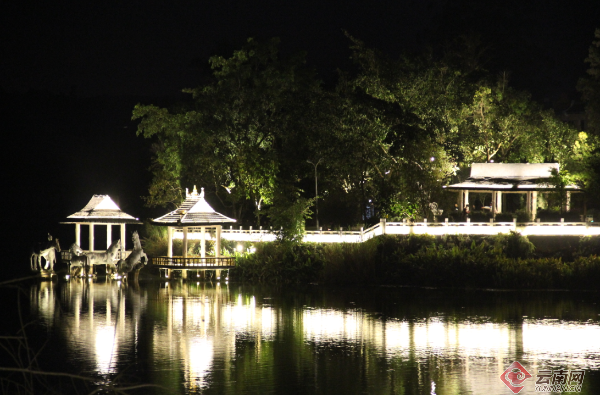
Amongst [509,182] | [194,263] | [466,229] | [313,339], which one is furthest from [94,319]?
[509,182]

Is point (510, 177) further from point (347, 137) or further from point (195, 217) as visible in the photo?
point (195, 217)

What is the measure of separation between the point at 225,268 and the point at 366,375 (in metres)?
18.2

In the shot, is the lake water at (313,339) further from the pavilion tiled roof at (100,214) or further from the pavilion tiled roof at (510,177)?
the pavilion tiled roof at (510,177)

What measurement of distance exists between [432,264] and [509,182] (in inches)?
385

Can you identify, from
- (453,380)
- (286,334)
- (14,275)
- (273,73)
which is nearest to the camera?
(453,380)

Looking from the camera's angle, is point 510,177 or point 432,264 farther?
point 510,177

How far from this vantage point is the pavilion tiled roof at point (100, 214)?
3381cm

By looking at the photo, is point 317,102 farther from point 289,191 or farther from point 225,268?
point 225,268

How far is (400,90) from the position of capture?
125ft

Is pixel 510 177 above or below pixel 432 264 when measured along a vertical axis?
above

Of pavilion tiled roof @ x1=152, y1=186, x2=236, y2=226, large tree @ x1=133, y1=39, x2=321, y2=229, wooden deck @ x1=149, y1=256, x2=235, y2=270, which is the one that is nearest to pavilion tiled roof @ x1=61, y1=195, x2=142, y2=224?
pavilion tiled roof @ x1=152, y1=186, x2=236, y2=226

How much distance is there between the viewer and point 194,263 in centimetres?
3231

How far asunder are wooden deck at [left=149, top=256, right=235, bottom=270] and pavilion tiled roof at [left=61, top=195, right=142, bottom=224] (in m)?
2.97

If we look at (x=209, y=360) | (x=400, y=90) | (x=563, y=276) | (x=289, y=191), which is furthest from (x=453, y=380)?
(x=400, y=90)
